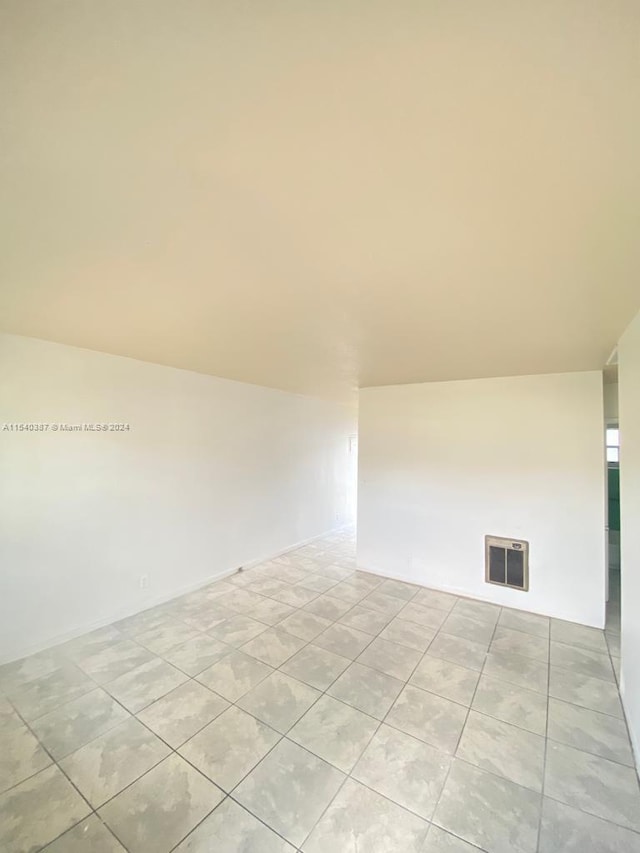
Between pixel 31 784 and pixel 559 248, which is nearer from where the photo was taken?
pixel 559 248

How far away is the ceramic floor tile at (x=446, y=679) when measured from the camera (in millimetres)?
2250

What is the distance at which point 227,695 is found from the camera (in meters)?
2.20

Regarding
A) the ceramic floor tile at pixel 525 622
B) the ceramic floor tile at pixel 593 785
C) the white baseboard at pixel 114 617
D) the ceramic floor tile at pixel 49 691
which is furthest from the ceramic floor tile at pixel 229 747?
the ceramic floor tile at pixel 525 622

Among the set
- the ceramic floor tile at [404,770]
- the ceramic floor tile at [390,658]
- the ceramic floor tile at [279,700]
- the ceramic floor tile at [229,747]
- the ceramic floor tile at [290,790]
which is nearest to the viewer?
the ceramic floor tile at [290,790]

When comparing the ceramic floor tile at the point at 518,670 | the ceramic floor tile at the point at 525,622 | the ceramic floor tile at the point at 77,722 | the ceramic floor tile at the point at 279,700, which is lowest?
the ceramic floor tile at the point at 525,622

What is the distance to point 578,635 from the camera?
9.75 ft

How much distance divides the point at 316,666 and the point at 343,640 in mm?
404

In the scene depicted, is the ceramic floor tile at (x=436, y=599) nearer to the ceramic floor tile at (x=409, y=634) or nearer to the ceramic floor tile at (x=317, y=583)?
the ceramic floor tile at (x=409, y=634)

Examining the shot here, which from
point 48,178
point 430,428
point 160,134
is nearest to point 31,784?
point 48,178

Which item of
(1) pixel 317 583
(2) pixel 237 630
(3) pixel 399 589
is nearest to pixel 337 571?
(1) pixel 317 583

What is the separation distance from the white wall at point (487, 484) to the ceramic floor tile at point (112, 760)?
9.84 feet

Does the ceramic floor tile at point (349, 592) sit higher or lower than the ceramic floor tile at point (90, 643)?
lower

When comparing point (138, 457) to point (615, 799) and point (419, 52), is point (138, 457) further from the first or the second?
point (615, 799)

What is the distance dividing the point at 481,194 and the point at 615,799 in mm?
2701
